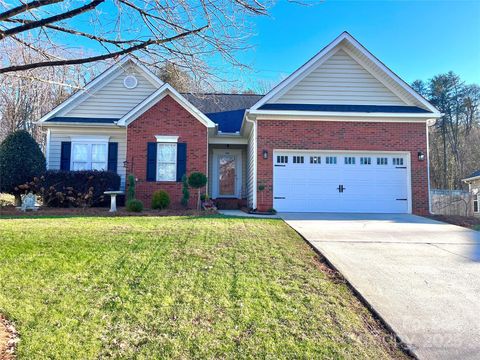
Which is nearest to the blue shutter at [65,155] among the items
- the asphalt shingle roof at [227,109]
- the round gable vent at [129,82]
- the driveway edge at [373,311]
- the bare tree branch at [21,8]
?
the round gable vent at [129,82]

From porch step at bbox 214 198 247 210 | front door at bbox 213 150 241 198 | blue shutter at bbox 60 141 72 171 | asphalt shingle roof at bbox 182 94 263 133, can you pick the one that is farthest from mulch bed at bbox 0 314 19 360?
asphalt shingle roof at bbox 182 94 263 133

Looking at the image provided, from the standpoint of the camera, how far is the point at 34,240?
6195mm

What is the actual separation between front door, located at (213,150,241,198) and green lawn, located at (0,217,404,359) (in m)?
9.74

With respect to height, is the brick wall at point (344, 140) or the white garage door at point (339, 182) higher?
the brick wall at point (344, 140)

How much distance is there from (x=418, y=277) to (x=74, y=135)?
14.0 meters

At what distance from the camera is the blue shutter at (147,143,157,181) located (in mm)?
13375

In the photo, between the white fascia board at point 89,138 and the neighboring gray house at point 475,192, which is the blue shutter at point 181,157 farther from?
the neighboring gray house at point 475,192

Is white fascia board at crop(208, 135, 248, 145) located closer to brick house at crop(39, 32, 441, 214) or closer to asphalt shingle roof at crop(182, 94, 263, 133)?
asphalt shingle roof at crop(182, 94, 263, 133)

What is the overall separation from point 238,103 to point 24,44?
15252mm

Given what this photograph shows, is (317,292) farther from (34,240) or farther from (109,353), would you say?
(34,240)

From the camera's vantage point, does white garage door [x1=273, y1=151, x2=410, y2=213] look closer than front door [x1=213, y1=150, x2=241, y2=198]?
Yes

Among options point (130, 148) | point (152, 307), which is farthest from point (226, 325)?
point (130, 148)

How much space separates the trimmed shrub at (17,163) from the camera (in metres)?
12.6

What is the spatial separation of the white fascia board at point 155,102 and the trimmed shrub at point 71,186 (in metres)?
2.22
